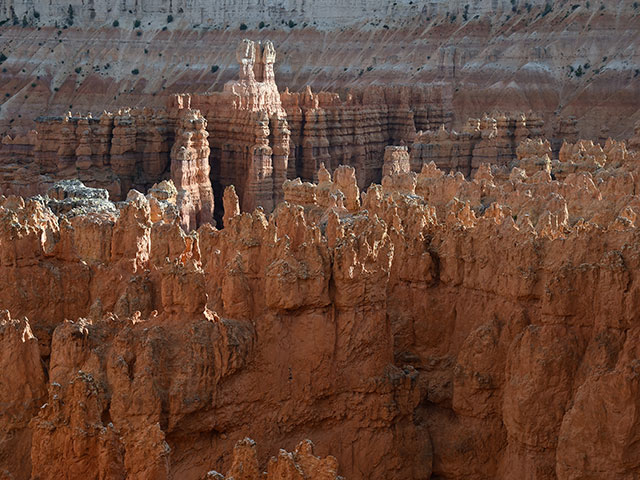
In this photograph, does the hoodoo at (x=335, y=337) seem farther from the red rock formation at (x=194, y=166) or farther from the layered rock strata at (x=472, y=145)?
the layered rock strata at (x=472, y=145)

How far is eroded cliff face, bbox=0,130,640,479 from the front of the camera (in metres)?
9.02

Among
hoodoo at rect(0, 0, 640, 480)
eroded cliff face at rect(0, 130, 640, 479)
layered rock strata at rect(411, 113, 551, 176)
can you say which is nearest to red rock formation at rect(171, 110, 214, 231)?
layered rock strata at rect(411, 113, 551, 176)

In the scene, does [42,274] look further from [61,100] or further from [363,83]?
[61,100]

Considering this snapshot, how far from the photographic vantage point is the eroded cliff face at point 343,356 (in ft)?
29.6

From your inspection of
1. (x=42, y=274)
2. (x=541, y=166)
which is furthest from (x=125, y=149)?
(x=42, y=274)

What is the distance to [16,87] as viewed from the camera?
192ft

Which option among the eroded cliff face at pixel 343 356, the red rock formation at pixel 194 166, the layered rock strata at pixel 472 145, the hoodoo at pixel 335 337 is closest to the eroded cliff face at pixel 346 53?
the layered rock strata at pixel 472 145

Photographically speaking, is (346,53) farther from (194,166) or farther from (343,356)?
(343,356)

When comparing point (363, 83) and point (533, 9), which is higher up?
point (533, 9)

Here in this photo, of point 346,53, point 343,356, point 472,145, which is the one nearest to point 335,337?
point 343,356

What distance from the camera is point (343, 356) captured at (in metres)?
10.7

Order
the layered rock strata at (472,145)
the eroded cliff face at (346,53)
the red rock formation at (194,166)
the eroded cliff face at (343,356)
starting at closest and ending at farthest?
the eroded cliff face at (343,356) < the red rock formation at (194,166) < the layered rock strata at (472,145) < the eroded cliff face at (346,53)

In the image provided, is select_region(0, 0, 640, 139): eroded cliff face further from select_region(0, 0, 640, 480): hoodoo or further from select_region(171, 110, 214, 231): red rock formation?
select_region(0, 0, 640, 480): hoodoo

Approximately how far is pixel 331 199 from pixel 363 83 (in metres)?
34.4
